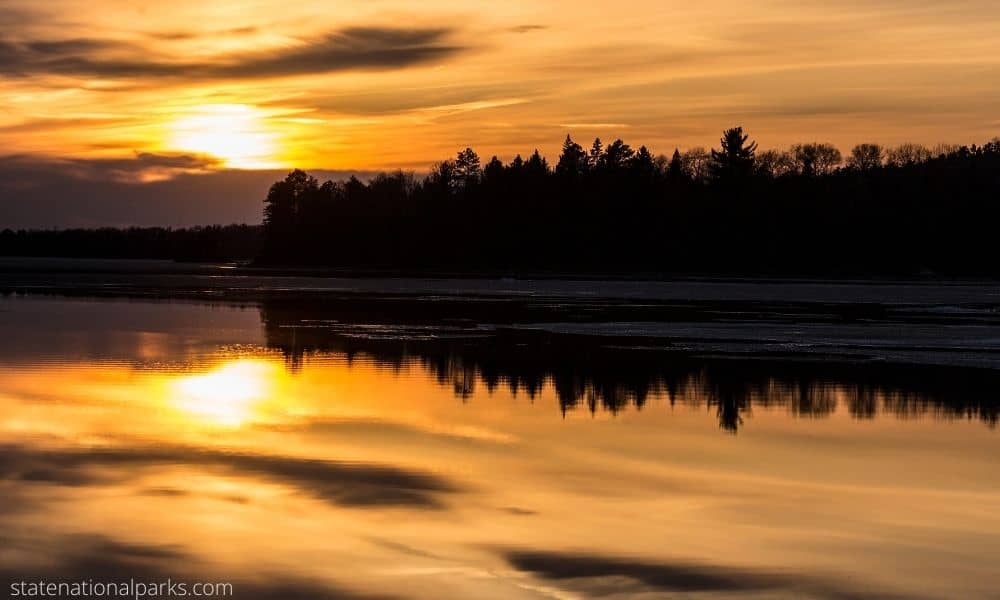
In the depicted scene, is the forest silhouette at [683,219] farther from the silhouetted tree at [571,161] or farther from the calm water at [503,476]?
the calm water at [503,476]

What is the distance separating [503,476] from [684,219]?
386 ft

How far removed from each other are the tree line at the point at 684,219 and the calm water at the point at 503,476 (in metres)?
103

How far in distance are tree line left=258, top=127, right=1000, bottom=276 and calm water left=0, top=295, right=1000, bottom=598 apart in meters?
103

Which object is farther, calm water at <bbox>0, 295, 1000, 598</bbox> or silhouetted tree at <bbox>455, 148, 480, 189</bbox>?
silhouetted tree at <bbox>455, 148, 480, 189</bbox>

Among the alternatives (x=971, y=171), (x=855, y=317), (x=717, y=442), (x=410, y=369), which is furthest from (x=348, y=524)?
(x=971, y=171)

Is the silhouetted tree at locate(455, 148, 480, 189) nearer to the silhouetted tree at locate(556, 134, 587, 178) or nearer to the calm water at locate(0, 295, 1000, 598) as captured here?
the silhouetted tree at locate(556, 134, 587, 178)

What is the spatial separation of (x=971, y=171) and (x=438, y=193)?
58261mm

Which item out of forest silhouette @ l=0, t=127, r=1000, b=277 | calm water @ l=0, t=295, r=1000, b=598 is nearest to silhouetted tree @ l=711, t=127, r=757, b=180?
forest silhouette @ l=0, t=127, r=1000, b=277

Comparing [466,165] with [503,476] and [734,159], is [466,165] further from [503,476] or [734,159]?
[503,476]

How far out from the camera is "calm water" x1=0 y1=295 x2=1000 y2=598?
34.3ft

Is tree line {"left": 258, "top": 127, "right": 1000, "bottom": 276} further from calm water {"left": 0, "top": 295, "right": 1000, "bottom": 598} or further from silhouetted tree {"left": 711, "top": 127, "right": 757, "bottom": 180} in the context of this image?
calm water {"left": 0, "top": 295, "right": 1000, "bottom": 598}

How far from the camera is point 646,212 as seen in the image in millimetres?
133750

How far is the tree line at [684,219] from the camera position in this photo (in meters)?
127

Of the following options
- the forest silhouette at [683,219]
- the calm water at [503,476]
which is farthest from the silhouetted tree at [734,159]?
the calm water at [503,476]
